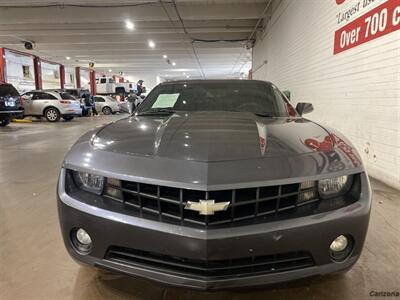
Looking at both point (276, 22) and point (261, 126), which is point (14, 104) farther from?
point (261, 126)

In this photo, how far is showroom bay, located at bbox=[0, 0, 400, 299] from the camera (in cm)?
174

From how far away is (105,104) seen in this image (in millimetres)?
20922

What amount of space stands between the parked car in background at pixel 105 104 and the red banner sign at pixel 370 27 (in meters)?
17.6

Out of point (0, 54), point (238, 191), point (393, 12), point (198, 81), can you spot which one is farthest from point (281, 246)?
point (0, 54)

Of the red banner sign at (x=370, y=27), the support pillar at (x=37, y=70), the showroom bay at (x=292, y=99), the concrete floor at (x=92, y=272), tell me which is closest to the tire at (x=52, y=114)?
the showroom bay at (x=292, y=99)

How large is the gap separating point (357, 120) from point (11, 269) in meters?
4.19

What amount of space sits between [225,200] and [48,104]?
1484 cm

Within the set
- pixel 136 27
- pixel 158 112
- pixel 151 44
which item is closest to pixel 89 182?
pixel 158 112

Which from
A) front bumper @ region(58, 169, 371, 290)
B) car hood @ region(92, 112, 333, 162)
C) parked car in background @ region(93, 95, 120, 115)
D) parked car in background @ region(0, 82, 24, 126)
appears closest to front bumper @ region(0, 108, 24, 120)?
parked car in background @ region(0, 82, 24, 126)

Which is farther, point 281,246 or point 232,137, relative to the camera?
point 232,137

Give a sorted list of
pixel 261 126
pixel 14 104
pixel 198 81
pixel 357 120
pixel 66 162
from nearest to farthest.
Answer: pixel 66 162 < pixel 261 126 < pixel 198 81 < pixel 357 120 < pixel 14 104

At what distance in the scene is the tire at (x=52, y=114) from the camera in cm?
1445

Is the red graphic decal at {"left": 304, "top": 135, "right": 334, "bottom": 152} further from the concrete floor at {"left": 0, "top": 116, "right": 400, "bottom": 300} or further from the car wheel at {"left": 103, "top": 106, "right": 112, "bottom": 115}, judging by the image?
the car wheel at {"left": 103, "top": 106, "right": 112, "bottom": 115}

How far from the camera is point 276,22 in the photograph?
31.2ft
